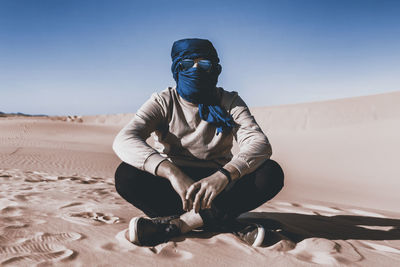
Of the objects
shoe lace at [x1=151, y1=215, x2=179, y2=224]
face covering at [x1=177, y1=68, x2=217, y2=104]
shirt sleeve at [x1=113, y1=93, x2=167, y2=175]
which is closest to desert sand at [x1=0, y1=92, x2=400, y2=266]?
shoe lace at [x1=151, y1=215, x2=179, y2=224]

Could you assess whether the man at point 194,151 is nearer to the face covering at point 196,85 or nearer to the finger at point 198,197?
the face covering at point 196,85

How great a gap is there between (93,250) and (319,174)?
25.4 feet

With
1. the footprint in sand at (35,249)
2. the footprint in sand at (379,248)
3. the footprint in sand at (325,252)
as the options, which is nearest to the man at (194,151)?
the footprint in sand at (325,252)

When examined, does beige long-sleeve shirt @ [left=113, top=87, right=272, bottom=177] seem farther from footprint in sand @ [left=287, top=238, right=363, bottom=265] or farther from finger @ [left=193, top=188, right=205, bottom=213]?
footprint in sand @ [left=287, top=238, right=363, bottom=265]

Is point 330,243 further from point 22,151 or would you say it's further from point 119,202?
point 22,151

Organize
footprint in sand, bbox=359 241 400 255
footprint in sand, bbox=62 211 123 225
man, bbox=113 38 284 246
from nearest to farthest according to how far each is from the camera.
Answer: man, bbox=113 38 284 246, footprint in sand, bbox=359 241 400 255, footprint in sand, bbox=62 211 123 225

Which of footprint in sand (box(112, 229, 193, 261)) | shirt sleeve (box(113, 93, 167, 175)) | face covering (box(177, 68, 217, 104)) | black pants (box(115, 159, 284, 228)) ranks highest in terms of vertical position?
face covering (box(177, 68, 217, 104))

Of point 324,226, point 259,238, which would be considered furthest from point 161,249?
point 324,226

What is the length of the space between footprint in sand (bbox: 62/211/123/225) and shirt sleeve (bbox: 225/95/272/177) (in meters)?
1.27

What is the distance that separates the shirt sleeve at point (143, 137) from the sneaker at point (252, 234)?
30.4 inches

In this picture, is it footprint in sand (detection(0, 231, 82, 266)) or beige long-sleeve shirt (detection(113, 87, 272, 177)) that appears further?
beige long-sleeve shirt (detection(113, 87, 272, 177))

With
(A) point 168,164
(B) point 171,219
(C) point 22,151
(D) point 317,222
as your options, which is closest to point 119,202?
(B) point 171,219

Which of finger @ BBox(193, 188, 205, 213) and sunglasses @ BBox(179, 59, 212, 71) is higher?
sunglasses @ BBox(179, 59, 212, 71)

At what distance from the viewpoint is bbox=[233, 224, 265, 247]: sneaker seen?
220 centimetres
